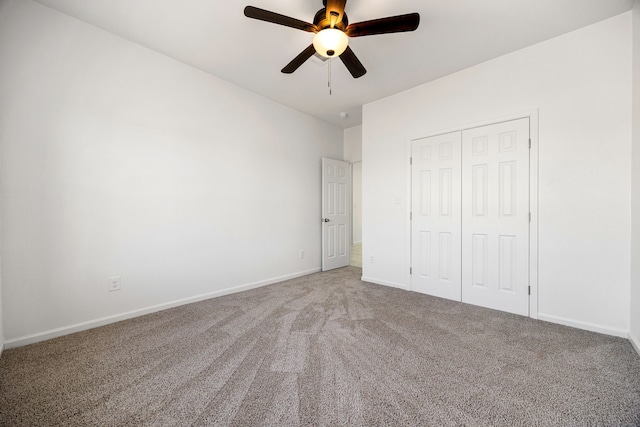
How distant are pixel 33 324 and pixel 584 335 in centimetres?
461

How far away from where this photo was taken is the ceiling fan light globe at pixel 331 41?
187 cm

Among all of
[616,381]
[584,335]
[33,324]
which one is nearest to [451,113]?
[584,335]

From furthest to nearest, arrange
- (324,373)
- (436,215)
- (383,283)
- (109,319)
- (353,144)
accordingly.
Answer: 1. (353,144)
2. (383,283)
3. (436,215)
4. (109,319)
5. (324,373)

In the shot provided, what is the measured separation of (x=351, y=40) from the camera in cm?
254

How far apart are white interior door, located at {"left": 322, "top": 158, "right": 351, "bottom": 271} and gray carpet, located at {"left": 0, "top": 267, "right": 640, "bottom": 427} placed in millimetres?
2120

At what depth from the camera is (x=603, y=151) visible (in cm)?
230

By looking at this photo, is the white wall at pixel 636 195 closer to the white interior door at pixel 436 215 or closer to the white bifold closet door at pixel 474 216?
the white bifold closet door at pixel 474 216

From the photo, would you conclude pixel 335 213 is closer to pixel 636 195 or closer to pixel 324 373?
pixel 324 373


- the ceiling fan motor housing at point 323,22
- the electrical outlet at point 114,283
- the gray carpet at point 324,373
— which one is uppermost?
the ceiling fan motor housing at point 323,22

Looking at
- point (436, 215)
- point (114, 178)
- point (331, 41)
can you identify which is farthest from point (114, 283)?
point (436, 215)

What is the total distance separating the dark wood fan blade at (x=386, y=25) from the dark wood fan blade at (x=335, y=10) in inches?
4.2

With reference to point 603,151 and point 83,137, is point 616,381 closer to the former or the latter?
point 603,151

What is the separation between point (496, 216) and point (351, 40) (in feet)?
7.77

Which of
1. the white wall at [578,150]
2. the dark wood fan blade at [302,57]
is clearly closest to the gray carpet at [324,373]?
the white wall at [578,150]
